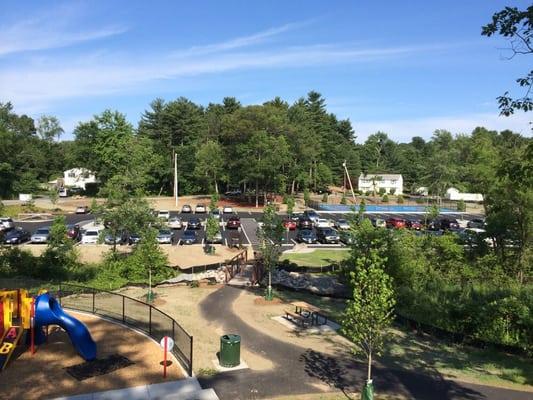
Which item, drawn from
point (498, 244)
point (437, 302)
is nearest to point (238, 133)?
point (498, 244)

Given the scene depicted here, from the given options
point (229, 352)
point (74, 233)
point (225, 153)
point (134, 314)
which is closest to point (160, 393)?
point (229, 352)

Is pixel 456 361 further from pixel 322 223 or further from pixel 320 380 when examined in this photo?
pixel 322 223

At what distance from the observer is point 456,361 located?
16922mm

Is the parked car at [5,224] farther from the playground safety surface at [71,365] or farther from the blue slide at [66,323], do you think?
the blue slide at [66,323]

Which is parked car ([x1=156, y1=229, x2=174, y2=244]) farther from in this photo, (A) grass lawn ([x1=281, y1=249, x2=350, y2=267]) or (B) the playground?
(B) the playground

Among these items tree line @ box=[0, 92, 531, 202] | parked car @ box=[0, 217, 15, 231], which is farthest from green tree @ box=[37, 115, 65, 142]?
parked car @ box=[0, 217, 15, 231]

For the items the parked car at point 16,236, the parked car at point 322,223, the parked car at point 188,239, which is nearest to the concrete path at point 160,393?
the parked car at point 188,239

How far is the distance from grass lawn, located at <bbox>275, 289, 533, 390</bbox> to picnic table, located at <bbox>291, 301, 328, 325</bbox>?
3341 millimetres

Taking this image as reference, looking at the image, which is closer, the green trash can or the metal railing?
the green trash can

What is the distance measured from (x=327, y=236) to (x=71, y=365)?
33.6m

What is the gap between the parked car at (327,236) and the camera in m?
45.9

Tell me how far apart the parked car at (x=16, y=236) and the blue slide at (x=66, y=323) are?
94.5 feet

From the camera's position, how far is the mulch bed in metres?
14.2

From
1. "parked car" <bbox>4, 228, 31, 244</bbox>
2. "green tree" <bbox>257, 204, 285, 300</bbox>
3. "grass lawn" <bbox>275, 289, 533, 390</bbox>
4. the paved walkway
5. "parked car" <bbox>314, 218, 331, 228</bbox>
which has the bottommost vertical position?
"grass lawn" <bbox>275, 289, 533, 390</bbox>
